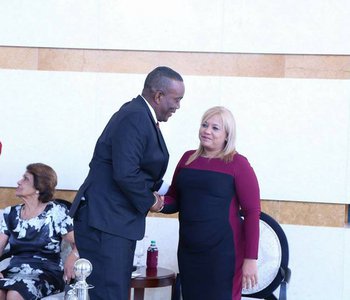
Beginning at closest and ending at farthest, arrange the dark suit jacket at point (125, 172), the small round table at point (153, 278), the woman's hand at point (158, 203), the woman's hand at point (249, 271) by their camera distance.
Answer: the dark suit jacket at point (125, 172), the woman's hand at point (158, 203), the woman's hand at point (249, 271), the small round table at point (153, 278)

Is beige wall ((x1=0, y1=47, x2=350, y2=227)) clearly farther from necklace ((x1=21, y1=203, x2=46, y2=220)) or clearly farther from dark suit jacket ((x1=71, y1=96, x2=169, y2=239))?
dark suit jacket ((x1=71, y1=96, x2=169, y2=239))

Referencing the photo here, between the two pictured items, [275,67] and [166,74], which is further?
[275,67]

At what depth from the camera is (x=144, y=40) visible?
A: 4320 millimetres

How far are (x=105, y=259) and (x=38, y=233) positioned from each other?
119 cm

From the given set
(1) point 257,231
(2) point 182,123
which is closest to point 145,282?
(1) point 257,231

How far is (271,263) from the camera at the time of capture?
3756 mm

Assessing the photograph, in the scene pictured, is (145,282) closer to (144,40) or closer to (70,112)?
(70,112)

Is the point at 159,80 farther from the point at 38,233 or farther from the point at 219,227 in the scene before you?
the point at 38,233

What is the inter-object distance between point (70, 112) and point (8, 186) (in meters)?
0.69

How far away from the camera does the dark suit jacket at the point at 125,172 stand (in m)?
2.75

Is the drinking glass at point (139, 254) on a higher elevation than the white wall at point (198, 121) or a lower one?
lower

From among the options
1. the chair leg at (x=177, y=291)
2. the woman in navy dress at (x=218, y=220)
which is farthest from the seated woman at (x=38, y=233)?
the woman in navy dress at (x=218, y=220)

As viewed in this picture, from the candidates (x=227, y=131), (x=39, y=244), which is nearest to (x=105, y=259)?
(x=227, y=131)

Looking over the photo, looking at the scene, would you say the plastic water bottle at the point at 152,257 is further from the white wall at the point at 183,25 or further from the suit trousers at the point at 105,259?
the white wall at the point at 183,25
